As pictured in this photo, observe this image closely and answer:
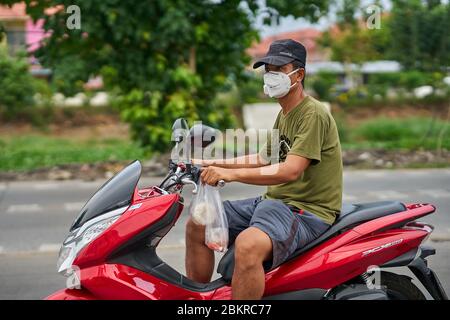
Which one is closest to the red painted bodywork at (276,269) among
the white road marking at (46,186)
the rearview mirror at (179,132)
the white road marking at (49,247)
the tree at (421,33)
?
the rearview mirror at (179,132)

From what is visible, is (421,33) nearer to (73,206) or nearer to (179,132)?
(73,206)

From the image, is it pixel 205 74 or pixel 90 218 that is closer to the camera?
pixel 90 218

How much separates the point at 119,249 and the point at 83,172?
7.55m

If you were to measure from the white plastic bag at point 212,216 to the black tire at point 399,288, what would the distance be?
0.84 m

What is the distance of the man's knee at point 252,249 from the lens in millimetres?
3531

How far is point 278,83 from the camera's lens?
381 cm

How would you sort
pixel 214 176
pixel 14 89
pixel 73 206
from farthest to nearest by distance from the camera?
1. pixel 14 89
2. pixel 73 206
3. pixel 214 176

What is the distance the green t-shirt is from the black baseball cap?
0.70ft

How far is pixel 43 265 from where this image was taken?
6.02 m

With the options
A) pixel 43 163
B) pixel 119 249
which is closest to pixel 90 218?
pixel 119 249

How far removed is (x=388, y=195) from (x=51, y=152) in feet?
24.9

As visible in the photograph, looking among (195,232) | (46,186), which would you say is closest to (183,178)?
(195,232)

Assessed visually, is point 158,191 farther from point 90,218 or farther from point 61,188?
point 61,188

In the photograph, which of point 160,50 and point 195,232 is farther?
point 160,50
